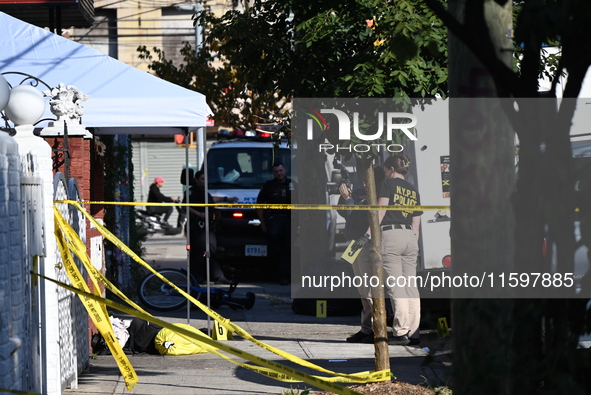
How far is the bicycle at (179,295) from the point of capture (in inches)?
443

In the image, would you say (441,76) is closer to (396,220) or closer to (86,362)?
(396,220)

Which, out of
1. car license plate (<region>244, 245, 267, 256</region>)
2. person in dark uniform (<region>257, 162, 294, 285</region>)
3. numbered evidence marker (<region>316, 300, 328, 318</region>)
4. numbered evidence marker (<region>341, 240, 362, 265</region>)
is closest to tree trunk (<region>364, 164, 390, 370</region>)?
numbered evidence marker (<region>341, 240, 362, 265</region>)

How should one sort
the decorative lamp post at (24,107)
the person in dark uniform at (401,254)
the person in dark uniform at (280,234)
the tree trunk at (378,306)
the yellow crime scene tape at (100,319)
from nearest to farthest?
the decorative lamp post at (24,107) → the yellow crime scene tape at (100,319) → the tree trunk at (378,306) → the person in dark uniform at (401,254) → the person in dark uniform at (280,234)

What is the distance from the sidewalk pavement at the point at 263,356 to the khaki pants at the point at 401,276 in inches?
10.0

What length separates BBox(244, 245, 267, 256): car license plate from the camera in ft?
49.5

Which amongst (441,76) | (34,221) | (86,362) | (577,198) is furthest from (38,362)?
(577,198)

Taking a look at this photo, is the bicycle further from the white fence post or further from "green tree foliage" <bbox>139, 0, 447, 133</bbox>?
the white fence post

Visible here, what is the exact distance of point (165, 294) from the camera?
11859 millimetres

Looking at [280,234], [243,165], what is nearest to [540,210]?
[280,234]

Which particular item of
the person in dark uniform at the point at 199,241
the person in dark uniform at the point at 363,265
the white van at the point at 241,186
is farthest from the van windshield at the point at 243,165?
the person in dark uniform at the point at 363,265

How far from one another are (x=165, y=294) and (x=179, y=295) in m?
0.23

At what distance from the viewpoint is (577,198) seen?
3.00 meters

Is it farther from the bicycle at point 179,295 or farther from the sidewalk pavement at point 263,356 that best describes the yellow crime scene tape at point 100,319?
the bicycle at point 179,295

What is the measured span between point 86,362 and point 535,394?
19.1ft
